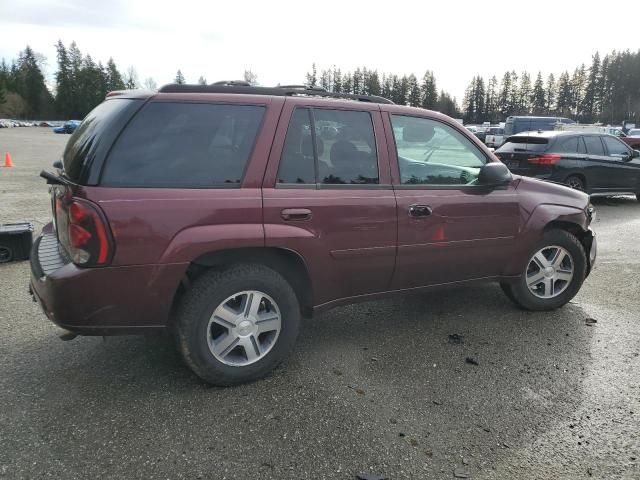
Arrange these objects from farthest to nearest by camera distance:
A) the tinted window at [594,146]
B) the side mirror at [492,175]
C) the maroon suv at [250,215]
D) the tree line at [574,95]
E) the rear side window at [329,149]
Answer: the tree line at [574,95] → the tinted window at [594,146] → the side mirror at [492,175] → the rear side window at [329,149] → the maroon suv at [250,215]

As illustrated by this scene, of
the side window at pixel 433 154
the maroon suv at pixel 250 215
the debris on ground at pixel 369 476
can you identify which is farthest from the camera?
the side window at pixel 433 154

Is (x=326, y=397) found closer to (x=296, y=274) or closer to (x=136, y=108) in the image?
(x=296, y=274)

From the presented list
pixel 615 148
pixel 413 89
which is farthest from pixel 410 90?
pixel 615 148

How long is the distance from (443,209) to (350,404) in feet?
5.31

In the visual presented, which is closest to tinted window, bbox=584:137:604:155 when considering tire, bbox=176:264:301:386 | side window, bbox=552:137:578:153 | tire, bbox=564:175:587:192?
side window, bbox=552:137:578:153

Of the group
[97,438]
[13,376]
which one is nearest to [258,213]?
[97,438]

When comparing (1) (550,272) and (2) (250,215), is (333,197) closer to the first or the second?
(2) (250,215)

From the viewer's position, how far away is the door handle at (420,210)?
11.7ft

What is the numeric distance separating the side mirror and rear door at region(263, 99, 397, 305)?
872 millimetres

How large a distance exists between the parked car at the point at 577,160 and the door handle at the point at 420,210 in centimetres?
777

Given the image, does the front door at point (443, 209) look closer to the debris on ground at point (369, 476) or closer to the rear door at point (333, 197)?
the rear door at point (333, 197)

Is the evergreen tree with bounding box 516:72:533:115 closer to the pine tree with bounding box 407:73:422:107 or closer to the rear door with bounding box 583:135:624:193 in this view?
the pine tree with bounding box 407:73:422:107

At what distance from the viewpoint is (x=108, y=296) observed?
2734 mm

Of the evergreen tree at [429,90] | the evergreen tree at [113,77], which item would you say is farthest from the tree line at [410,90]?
the evergreen tree at [113,77]
